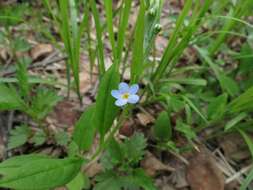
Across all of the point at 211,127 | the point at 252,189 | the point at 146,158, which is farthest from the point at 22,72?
the point at 252,189

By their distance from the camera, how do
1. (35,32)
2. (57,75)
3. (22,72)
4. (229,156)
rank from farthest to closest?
(35,32), (57,75), (229,156), (22,72)

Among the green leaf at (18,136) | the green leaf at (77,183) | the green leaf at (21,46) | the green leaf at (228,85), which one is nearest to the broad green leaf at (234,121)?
the green leaf at (228,85)

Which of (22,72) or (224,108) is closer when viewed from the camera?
(22,72)

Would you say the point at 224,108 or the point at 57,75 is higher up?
the point at 57,75

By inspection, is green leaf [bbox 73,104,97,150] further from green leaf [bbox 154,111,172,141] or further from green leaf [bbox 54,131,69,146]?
green leaf [bbox 154,111,172,141]

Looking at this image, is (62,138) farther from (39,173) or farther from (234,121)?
(234,121)

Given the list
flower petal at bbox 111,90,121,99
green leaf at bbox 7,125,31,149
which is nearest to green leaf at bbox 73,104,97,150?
flower petal at bbox 111,90,121,99

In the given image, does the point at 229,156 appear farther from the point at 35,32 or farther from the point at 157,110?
the point at 35,32
